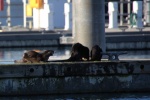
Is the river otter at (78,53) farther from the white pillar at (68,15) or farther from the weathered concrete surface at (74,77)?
the white pillar at (68,15)

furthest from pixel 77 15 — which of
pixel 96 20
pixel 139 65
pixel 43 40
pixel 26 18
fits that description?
pixel 26 18

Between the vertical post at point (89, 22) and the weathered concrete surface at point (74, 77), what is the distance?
5158 millimetres

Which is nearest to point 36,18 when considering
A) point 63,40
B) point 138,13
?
point 138,13

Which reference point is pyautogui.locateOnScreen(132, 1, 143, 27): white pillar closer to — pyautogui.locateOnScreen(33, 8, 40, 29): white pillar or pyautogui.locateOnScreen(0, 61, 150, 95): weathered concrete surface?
pyautogui.locateOnScreen(33, 8, 40, 29): white pillar

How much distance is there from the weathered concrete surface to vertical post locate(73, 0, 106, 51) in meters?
5.16

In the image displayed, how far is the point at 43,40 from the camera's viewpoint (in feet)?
186

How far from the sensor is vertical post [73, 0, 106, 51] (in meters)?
34.1

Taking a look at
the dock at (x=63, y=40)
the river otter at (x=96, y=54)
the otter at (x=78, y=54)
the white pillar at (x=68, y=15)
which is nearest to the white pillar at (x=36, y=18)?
the white pillar at (x=68, y=15)

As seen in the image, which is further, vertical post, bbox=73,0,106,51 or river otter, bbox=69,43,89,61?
vertical post, bbox=73,0,106,51

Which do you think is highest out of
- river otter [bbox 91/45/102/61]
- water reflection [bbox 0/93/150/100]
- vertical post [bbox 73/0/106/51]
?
vertical post [bbox 73/0/106/51]

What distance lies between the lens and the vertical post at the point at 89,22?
3406 cm

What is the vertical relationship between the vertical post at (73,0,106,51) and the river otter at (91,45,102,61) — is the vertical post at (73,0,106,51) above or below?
above

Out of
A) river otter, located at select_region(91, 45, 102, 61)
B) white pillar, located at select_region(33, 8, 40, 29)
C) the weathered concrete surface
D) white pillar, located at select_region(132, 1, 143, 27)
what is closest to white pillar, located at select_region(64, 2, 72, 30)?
white pillar, located at select_region(33, 8, 40, 29)

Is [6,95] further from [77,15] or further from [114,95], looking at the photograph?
[77,15]
